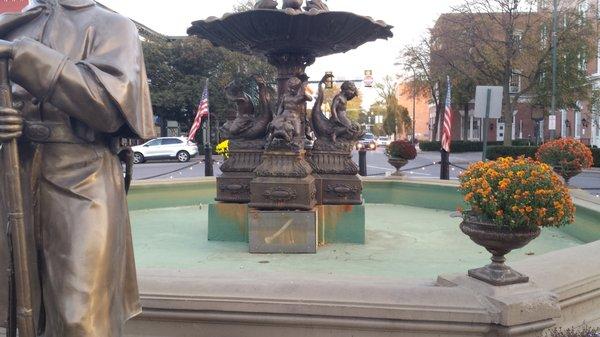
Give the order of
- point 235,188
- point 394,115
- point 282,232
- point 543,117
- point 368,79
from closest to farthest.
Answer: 1. point 282,232
2. point 235,188
3. point 368,79
4. point 543,117
5. point 394,115

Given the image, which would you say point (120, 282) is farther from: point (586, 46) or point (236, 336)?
point (586, 46)

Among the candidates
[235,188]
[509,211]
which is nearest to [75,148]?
[509,211]

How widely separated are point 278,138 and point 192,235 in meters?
1.96

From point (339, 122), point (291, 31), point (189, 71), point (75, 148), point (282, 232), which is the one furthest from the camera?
point (189, 71)

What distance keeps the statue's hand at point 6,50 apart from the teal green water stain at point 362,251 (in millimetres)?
3033

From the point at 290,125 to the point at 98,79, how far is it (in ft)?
14.5

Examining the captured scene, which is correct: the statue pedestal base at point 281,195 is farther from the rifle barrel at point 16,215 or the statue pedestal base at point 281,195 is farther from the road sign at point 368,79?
the road sign at point 368,79

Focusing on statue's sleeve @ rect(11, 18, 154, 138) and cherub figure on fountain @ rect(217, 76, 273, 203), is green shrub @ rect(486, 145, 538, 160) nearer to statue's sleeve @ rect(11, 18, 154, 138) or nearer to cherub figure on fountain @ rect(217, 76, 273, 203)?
cherub figure on fountain @ rect(217, 76, 273, 203)

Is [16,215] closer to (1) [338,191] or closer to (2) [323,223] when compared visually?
(2) [323,223]

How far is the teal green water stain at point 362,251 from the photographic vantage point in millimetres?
5762

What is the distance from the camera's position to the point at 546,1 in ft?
120

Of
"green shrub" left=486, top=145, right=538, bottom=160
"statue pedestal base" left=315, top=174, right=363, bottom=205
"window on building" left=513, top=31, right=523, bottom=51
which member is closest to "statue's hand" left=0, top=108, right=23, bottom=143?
"statue pedestal base" left=315, top=174, right=363, bottom=205

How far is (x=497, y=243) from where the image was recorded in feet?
11.8

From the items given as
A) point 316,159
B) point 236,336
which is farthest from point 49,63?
point 316,159
